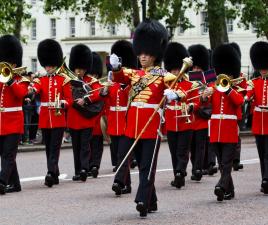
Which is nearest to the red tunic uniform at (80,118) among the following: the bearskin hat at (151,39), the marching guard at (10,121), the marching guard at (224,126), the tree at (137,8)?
the marching guard at (10,121)

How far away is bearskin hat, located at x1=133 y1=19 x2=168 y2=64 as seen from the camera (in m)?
10.6

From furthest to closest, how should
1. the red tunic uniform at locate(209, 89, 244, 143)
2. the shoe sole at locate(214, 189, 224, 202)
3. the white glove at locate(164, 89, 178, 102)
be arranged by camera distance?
the red tunic uniform at locate(209, 89, 244, 143), the shoe sole at locate(214, 189, 224, 202), the white glove at locate(164, 89, 178, 102)

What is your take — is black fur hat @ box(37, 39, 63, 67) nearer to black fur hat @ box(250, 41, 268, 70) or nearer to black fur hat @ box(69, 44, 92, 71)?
black fur hat @ box(69, 44, 92, 71)

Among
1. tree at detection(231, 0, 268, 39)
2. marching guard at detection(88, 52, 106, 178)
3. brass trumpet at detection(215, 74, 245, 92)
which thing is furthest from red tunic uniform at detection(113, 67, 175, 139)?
tree at detection(231, 0, 268, 39)

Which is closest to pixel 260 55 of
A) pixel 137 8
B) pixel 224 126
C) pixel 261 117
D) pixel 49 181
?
pixel 261 117

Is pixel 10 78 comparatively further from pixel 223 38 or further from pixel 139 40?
pixel 223 38

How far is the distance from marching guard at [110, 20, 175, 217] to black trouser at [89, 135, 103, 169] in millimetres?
4503

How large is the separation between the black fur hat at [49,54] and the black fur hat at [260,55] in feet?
8.93

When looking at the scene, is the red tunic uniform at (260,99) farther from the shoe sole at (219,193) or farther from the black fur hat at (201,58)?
the black fur hat at (201,58)

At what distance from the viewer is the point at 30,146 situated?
22.4 metres

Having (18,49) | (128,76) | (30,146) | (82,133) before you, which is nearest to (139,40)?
(128,76)

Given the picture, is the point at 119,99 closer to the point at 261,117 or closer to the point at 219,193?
the point at 261,117

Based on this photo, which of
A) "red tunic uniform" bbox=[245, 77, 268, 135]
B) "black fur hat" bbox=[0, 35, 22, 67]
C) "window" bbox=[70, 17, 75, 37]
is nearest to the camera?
"red tunic uniform" bbox=[245, 77, 268, 135]

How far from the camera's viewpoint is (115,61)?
10.2 m
